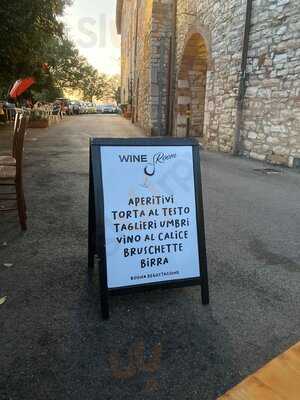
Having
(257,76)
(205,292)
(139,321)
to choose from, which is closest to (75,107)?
(257,76)

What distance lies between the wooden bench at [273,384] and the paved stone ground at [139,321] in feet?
3.05

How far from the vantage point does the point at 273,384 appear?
2.86ft

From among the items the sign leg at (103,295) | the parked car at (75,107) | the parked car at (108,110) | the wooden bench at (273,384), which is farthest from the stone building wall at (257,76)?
the parked car at (108,110)

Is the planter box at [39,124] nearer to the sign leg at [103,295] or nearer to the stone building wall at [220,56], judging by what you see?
the stone building wall at [220,56]

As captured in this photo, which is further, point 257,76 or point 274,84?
point 257,76

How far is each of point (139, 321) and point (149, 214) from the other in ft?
2.29

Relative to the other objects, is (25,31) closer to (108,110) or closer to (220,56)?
(220,56)

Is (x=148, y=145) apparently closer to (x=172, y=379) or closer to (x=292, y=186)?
(x=172, y=379)

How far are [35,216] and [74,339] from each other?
2.43 m

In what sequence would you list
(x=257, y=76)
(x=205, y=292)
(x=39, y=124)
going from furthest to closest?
(x=39, y=124) → (x=257, y=76) → (x=205, y=292)

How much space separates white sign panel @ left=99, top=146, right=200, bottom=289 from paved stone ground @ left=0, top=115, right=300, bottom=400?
28cm

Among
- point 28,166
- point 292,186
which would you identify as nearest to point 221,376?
point 292,186

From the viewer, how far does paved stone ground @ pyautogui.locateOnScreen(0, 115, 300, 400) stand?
179 centimetres

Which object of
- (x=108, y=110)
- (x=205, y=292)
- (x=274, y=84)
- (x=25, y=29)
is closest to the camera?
(x=205, y=292)
